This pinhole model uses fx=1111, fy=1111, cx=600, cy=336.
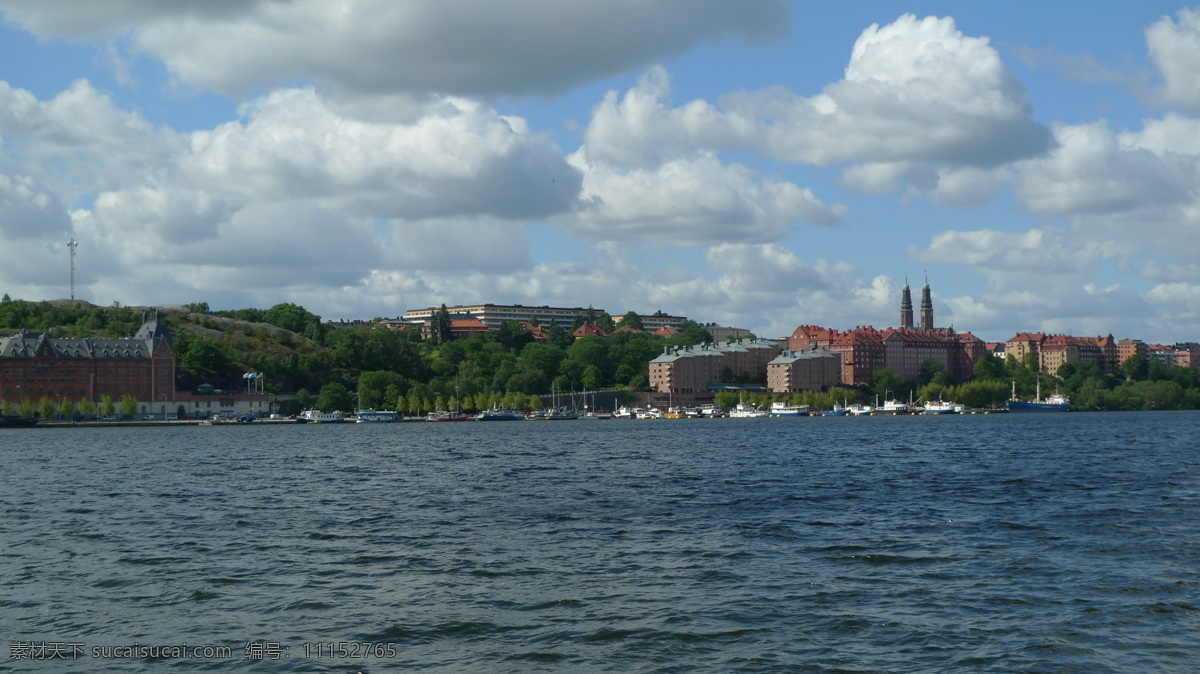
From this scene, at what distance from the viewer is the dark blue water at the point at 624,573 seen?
15.5 meters

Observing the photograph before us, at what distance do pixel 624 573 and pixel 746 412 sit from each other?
159 metres

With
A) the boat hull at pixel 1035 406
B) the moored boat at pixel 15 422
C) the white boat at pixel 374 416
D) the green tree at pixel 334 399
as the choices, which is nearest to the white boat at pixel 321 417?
the white boat at pixel 374 416

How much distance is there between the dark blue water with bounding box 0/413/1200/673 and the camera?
1548cm

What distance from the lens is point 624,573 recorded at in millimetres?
20906

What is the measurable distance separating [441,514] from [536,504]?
3360mm

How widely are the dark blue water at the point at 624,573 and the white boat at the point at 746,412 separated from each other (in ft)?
442

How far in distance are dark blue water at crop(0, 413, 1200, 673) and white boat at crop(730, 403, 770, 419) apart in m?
135

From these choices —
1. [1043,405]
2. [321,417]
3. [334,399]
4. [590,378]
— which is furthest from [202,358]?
[1043,405]

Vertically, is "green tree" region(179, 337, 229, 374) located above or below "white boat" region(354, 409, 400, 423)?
above

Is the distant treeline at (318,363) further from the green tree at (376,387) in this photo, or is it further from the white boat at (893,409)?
the white boat at (893,409)

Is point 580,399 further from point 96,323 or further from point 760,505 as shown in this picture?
point 760,505

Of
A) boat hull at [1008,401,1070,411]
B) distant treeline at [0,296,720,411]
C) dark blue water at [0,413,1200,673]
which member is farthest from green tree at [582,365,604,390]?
dark blue water at [0,413,1200,673]

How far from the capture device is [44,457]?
68.3 meters

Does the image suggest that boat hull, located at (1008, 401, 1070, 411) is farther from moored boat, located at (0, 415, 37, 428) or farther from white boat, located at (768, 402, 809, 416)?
moored boat, located at (0, 415, 37, 428)
